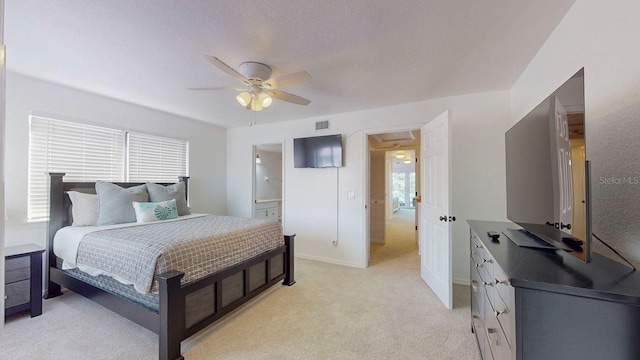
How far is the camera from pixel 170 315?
1.73m

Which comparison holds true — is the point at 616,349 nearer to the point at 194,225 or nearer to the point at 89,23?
the point at 194,225

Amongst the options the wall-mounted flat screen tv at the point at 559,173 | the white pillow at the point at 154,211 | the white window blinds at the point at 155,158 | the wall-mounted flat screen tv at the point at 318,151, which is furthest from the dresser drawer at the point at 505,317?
the white window blinds at the point at 155,158

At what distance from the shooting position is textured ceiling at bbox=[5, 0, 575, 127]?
1.59 metres

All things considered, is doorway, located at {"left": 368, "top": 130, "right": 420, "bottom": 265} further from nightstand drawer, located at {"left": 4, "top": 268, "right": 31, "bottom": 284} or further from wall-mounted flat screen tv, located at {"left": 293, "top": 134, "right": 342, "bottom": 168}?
nightstand drawer, located at {"left": 4, "top": 268, "right": 31, "bottom": 284}

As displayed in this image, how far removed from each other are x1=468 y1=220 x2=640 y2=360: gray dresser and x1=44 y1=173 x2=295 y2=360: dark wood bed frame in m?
1.93

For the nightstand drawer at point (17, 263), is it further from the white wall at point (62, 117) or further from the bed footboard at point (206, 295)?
the bed footboard at point (206, 295)

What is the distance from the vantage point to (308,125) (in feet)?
13.8

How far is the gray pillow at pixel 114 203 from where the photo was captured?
2.82 m

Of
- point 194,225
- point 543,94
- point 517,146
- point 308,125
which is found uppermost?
point 308,125

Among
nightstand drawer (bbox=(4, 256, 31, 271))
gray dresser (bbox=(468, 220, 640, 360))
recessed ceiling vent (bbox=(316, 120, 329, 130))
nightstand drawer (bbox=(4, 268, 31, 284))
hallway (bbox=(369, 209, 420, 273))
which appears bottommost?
hallway (bbox=(369, 209, 420, 273))

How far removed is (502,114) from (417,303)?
7.71 ft

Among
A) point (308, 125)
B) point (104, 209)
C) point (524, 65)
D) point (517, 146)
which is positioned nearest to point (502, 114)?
point (524, 65)

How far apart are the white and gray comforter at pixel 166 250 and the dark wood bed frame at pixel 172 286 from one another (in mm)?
88
